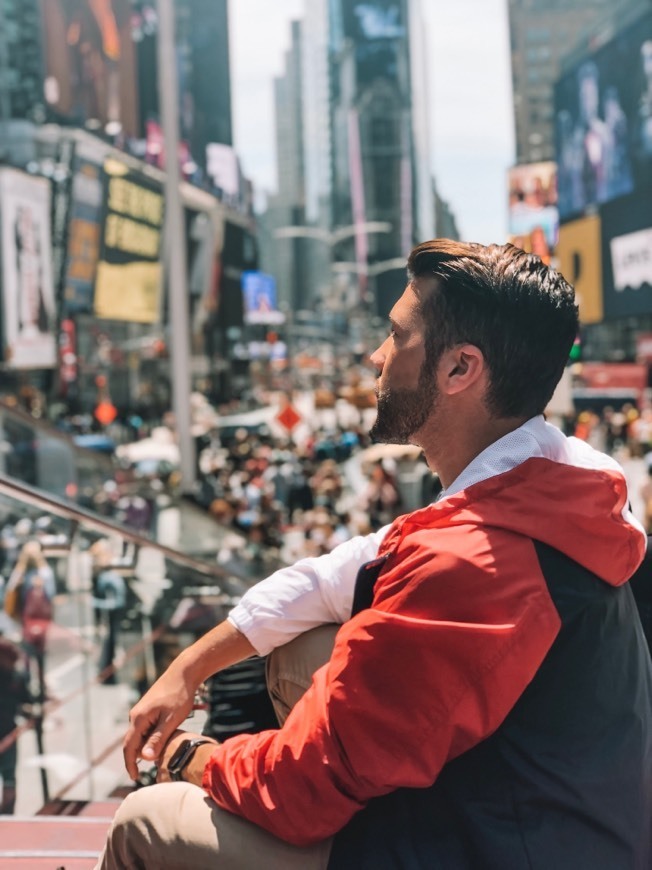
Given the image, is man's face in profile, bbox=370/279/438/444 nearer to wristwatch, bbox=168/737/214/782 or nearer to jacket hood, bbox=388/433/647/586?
jacket hood, bbox=388/433/647/586

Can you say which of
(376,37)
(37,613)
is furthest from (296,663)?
(376,37)

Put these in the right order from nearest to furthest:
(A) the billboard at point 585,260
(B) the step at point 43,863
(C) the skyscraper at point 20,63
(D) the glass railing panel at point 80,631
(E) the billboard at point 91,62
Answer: (B) the step at point 43,863, (D) the glass railing panel at point 80,631, (C) the skyscraper at point 20,63, (E) the billboard at point 91,62, (A) the billboard at point 585,260

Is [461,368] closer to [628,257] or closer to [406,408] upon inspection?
[406,408]

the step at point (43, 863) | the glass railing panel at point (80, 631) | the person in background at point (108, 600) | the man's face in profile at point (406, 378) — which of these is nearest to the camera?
the man's face in profile at point (406, 378)

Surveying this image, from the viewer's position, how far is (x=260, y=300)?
8944 centimetres

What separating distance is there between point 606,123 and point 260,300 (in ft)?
165

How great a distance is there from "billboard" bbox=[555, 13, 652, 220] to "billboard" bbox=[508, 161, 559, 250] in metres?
16.2

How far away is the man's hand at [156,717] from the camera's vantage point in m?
1.92

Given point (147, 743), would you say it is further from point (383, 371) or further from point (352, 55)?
point (352, 55)

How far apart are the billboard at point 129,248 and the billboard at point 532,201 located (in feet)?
103

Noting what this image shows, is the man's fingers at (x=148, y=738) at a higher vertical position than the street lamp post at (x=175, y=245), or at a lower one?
lower

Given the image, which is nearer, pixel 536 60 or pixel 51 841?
pixel 51 841

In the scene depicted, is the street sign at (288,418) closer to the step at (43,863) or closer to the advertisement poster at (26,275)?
the advertisement poster at (26,275)

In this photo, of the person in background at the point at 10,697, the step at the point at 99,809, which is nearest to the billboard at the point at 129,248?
the person in background at the point at 10,697
